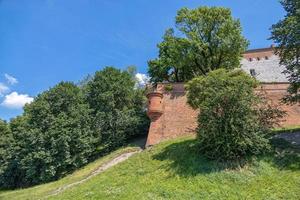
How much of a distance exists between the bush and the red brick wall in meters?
6.16

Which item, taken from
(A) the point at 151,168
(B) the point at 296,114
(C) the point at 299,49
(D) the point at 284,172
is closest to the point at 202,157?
(A) the point at 151,168

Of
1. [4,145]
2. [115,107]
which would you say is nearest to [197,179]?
[115,107]

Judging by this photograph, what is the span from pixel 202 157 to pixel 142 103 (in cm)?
1502

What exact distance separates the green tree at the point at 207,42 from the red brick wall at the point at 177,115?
4.34 metres

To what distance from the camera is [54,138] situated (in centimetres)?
2453

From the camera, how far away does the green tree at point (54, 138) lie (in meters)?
24.0

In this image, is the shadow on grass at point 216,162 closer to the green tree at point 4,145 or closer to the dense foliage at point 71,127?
the dense foliage at point 71,127

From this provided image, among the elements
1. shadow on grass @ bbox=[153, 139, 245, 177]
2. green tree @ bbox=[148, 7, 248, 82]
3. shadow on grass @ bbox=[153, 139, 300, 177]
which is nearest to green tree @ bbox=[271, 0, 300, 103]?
shadow on grass @ bbox=[153, 139, 300, 177]

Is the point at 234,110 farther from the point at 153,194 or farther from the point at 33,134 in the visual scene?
the point at 33,134

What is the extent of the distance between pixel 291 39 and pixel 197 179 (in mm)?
8411

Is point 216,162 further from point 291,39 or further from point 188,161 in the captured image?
point 291,39

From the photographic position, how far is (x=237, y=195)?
38.7 ft

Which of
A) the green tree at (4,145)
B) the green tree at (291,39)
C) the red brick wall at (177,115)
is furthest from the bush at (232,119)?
the green tree at (4,145)

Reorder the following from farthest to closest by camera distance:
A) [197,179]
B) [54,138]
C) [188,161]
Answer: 1. [54,138]
2. [188,161]
3. [197,179]
